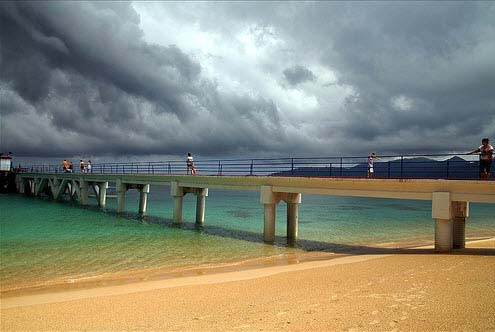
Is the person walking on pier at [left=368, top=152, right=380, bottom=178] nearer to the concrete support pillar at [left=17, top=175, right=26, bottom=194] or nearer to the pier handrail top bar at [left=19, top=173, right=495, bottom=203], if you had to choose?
the pier handrail top bar at [left=19, top=173, right=495, bottom=203]

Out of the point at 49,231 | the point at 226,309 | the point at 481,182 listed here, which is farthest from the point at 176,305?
the point at 49,231

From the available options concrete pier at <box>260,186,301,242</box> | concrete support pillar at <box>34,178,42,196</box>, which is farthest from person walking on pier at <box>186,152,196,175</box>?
concrete support pillar at <box>34,178,42,196</box>

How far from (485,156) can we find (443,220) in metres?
3.16

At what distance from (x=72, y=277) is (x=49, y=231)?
15.1 meters

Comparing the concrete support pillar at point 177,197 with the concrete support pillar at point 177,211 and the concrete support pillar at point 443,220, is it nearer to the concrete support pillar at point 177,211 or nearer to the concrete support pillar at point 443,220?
the concrete support pillar at point 177,211

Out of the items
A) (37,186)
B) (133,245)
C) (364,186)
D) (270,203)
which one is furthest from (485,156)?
(37,186)

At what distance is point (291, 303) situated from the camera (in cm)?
855

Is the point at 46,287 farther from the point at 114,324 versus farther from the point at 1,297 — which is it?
the point at 114,324

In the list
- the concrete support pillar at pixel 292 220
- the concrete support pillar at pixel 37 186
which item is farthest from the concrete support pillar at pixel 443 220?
the concrete support pillar at pixel 37 186

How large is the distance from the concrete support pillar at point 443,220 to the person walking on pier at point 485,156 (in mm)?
1626

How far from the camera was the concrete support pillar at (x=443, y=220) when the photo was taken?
51.7ft

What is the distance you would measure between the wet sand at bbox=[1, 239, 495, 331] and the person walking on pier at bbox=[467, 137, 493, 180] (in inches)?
162

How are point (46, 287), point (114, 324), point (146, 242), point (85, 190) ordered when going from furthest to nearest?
point (85, 190) < point (146, 242) < point (46, 287) < point (114, 324)

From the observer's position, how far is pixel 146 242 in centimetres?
2256
